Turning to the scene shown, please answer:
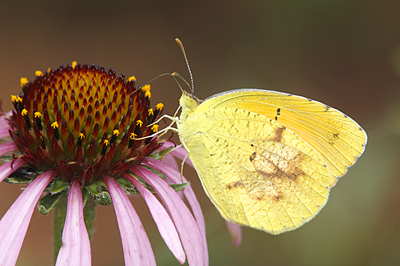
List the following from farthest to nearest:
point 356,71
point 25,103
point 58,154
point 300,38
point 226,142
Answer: point 356,71, point 300,38, point 226,142, point 25,103, point 58,154

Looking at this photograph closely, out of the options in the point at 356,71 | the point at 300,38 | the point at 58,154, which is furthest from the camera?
the point at 356,71

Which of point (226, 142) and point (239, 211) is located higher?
point (226, 142)

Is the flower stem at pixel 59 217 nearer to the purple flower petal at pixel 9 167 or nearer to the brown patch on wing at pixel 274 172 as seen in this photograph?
the purple flower petal at pixel 9 167

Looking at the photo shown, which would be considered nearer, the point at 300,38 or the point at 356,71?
the point at 300,38

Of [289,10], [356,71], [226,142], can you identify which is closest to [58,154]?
[226,142]

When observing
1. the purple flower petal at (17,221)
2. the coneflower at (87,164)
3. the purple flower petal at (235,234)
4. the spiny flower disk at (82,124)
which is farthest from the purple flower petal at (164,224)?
the purple flower petal at (235,234)

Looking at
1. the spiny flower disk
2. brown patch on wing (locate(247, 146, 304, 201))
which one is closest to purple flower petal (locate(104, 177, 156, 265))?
the spiny flower disk

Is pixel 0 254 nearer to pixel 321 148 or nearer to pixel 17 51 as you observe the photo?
pixel 321 148
